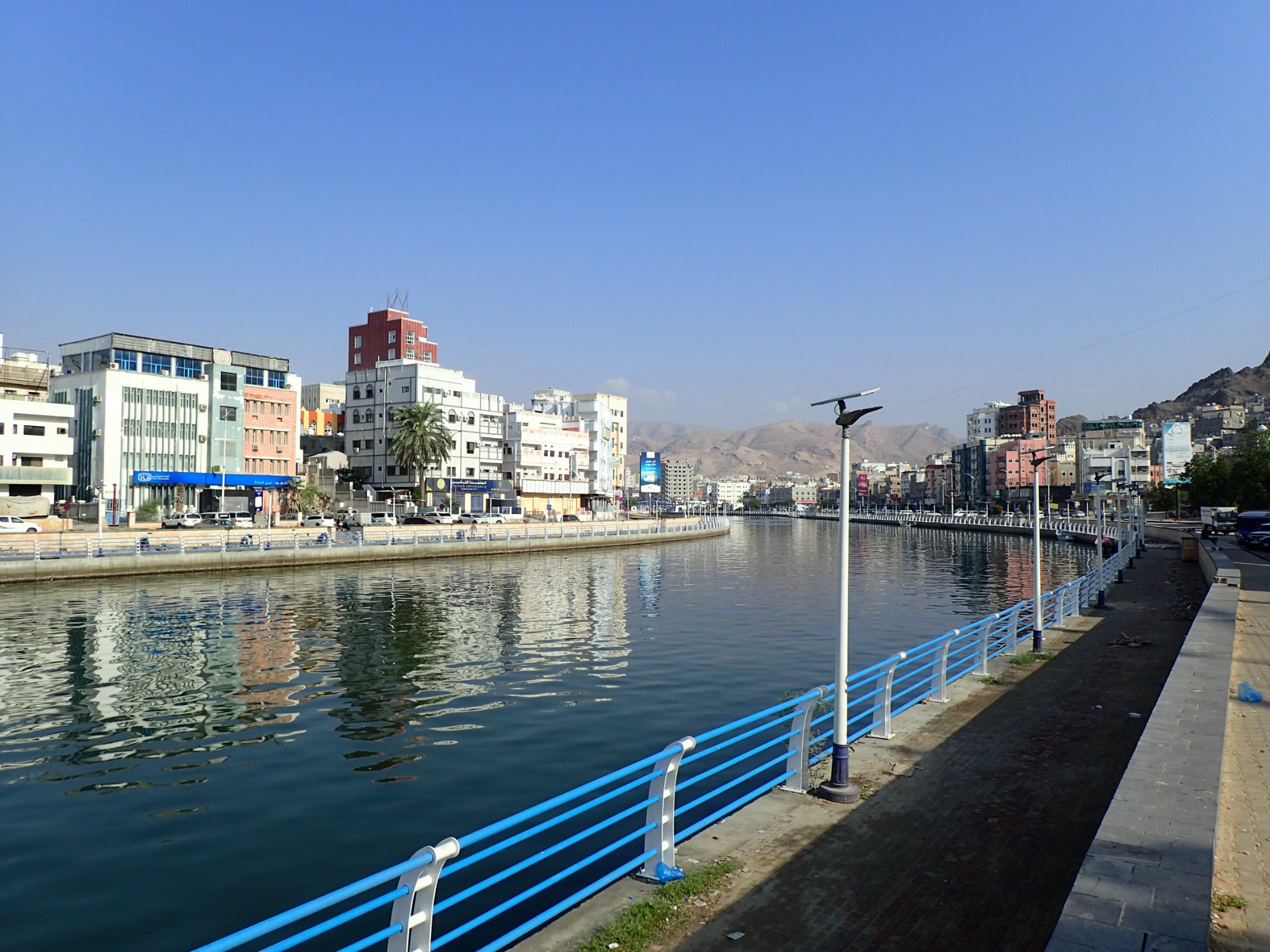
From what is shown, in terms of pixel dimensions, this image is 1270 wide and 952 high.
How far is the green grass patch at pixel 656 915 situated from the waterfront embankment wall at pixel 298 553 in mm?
48179

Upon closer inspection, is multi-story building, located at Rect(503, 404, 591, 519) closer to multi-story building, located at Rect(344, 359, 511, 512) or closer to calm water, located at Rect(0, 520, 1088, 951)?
multi-story building, located at Rect(344, 359, 511, 512)

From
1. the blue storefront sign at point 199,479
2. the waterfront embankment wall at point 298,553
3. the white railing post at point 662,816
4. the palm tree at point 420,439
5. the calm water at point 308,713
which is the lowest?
the calm water at point 308,713

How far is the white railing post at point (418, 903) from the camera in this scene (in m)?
5.48

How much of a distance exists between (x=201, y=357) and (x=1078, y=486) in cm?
18765

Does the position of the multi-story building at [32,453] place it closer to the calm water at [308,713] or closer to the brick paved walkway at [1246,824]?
the calm water at [308,713]

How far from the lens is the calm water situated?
10812 millimetres

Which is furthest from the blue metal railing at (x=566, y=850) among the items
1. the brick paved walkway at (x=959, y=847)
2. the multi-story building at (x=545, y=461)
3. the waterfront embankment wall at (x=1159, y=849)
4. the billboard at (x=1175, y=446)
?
the billboard at (x=1175, y=446)

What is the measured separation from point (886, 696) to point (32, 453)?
80.6 metres

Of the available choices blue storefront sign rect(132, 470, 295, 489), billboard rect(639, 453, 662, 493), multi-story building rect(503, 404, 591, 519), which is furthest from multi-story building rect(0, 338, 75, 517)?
billboard rect(639, 453, 662, 493)

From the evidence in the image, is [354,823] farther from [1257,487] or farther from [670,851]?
[1257,487]

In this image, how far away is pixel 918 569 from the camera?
63.1 m

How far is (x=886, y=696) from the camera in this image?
1279 cm

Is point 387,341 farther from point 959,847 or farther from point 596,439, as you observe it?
point 959,847

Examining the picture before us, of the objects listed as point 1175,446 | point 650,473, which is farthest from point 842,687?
point 1175,446
